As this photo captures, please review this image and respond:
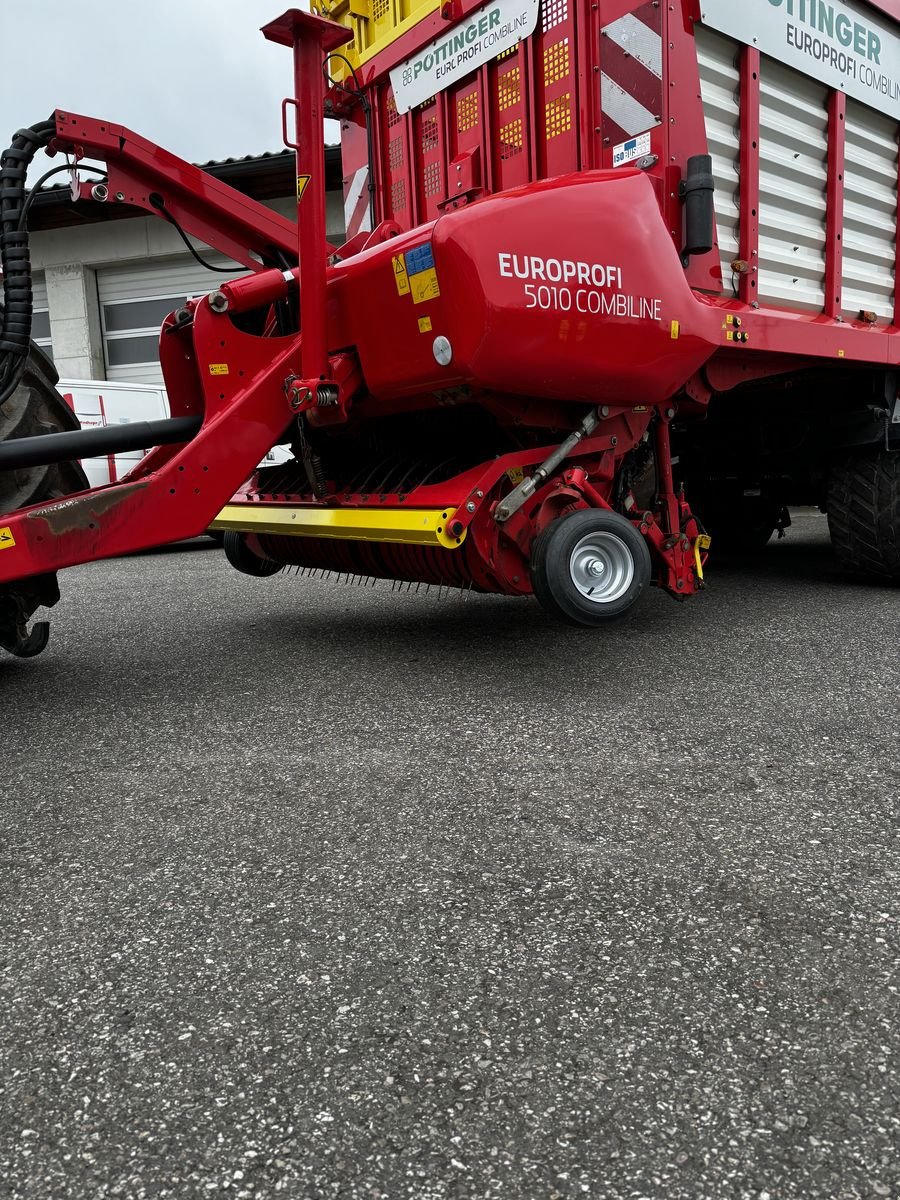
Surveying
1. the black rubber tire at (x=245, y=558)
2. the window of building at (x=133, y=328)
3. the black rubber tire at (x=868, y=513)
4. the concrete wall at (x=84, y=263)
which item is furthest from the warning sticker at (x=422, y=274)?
the window of building at (x=133, y=328)

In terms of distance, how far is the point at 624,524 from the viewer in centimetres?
347

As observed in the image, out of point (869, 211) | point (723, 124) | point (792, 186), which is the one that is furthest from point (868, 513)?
point (723, 124)

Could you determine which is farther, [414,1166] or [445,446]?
[445,446]

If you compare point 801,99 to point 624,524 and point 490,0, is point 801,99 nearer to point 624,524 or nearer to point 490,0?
point 490,0

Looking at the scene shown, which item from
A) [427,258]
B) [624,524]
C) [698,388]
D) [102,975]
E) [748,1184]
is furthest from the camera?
Answer: [698,388]

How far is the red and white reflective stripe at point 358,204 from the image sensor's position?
4988 mm

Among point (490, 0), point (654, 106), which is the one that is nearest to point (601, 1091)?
point (654, 106)

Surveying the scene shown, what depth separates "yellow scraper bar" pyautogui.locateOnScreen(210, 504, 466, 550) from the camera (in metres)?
3.27

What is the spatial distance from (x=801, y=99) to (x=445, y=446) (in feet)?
7.28

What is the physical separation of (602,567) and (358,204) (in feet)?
9.23

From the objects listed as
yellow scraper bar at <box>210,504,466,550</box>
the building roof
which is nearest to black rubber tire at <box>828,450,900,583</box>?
yellow scraper bar at <box>210,504,466,550</box>

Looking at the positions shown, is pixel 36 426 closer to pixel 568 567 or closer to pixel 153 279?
pixel 568 567

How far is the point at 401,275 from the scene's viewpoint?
336cm

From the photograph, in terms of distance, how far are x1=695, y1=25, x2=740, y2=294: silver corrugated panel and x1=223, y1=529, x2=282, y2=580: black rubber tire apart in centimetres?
258
